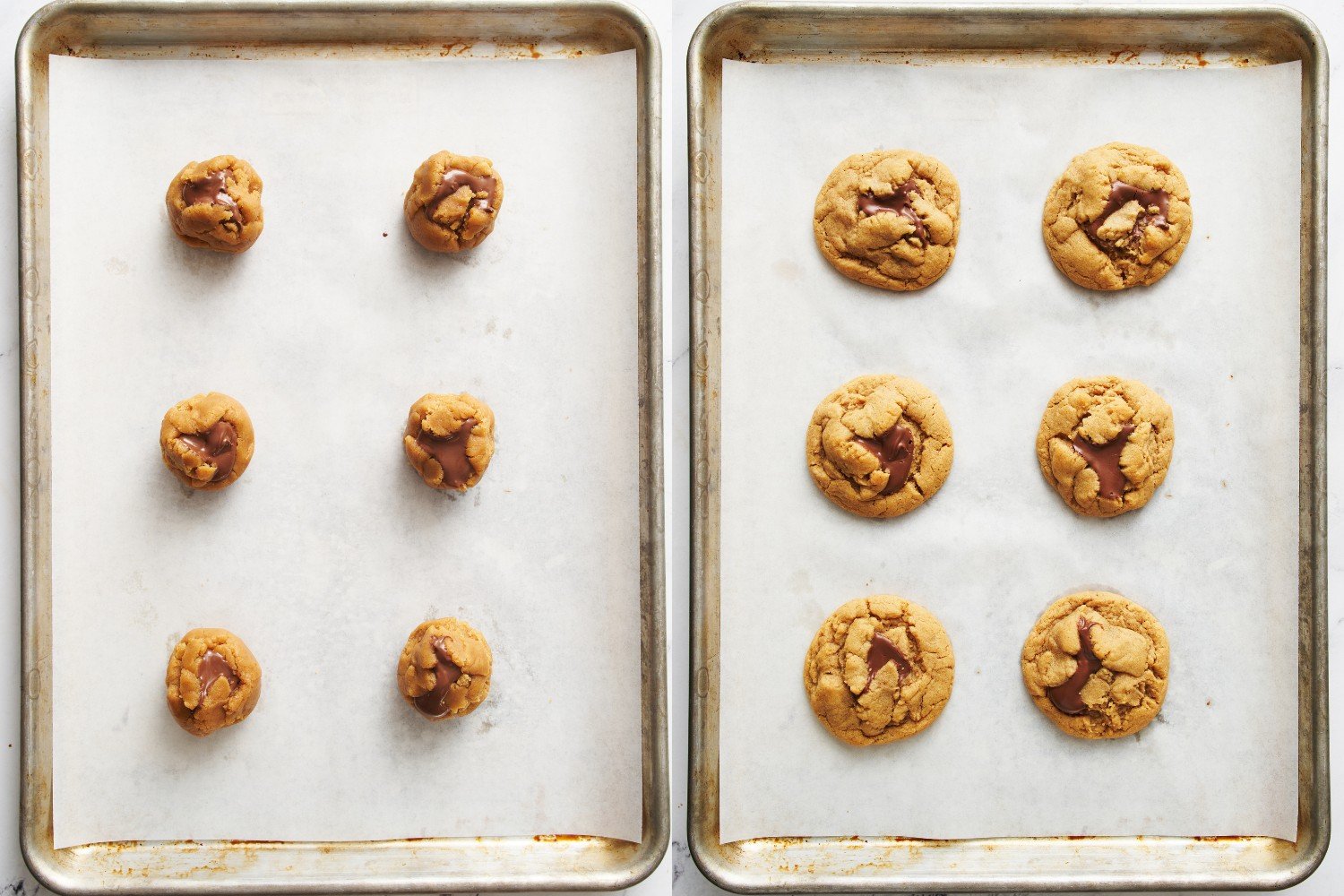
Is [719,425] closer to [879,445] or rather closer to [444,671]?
[879,445]

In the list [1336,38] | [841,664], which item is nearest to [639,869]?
[841,664]

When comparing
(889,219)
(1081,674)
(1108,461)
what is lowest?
(1081,674)

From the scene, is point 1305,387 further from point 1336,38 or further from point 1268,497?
point 1336,38

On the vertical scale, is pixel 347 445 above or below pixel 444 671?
above

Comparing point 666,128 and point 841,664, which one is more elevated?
point 666,128

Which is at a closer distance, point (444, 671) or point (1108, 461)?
point (444, 671)

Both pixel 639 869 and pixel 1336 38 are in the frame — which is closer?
pixel 639 869

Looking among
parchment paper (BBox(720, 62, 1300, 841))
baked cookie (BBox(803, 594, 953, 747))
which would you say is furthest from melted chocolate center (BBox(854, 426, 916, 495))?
baked cookie (BBox(803, 594, 953, 747))

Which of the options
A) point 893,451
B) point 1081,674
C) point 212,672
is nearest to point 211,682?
point 212,672
